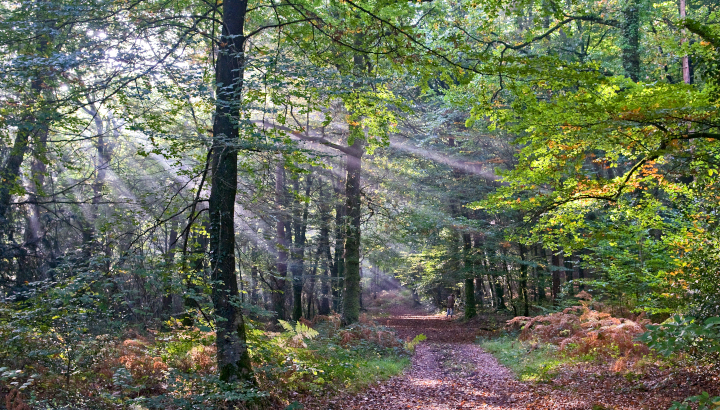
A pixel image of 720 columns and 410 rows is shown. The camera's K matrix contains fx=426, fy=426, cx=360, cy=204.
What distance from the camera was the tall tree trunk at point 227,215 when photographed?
21.4 ft

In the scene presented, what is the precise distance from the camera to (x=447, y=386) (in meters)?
9.19

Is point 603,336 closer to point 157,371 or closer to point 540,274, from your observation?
point 157,371

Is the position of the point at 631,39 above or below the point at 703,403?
above

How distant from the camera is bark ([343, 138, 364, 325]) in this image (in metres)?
14.5

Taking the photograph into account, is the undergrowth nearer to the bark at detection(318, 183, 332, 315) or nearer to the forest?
the forest

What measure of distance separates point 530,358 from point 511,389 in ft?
9.78

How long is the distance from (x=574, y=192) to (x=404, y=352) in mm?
7562

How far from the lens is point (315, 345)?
10242mm

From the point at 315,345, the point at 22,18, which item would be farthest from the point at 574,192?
the point at 22,18

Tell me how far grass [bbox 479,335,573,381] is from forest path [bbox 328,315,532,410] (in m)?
0.27

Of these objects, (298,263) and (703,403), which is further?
(298,263)

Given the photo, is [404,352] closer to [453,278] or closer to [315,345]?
[315,345]

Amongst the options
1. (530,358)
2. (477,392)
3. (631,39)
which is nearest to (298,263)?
(530,358)

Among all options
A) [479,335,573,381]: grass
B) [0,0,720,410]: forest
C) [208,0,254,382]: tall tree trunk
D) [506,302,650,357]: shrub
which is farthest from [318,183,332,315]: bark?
[208,0,254,382]: tall tree trunk
